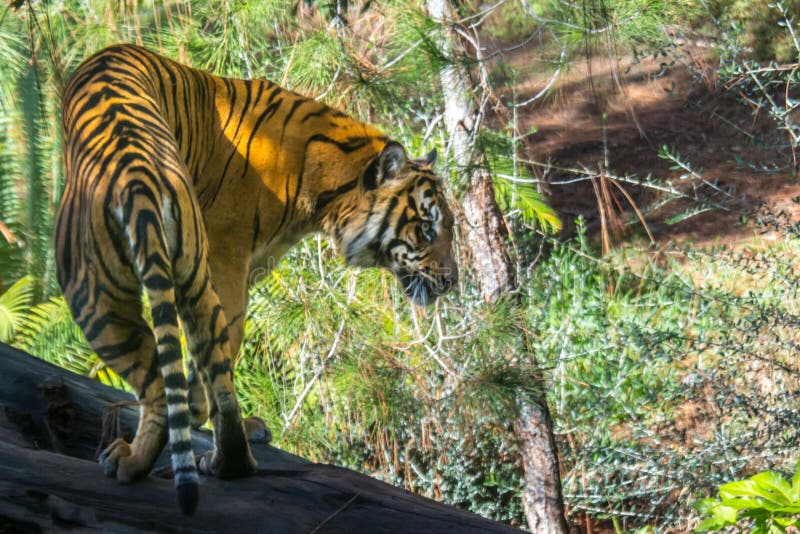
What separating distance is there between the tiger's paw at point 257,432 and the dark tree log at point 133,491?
1.6 inches

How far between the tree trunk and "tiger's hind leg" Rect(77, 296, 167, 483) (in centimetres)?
197

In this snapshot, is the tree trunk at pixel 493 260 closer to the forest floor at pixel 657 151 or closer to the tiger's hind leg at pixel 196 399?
the tiger's hind leg at pixel 196 399

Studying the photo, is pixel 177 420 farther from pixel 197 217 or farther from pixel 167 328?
pixel 197 217

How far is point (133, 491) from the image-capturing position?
237 cm

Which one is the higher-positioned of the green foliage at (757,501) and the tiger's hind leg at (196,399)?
the tiger's hind leg at (196,399)

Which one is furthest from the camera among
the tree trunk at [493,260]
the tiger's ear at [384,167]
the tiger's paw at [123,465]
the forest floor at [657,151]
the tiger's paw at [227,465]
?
the forest floor at [657,151]

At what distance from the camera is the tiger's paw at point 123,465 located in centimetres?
238

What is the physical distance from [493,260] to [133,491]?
2365mm

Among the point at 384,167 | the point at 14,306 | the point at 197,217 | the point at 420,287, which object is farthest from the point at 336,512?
the point at 14,306

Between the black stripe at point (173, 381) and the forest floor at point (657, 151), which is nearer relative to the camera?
the black stripe at point (173, 381)

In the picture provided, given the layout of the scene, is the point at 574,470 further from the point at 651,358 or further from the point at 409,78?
the point at 409,78

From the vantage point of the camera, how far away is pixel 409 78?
4.12 metres

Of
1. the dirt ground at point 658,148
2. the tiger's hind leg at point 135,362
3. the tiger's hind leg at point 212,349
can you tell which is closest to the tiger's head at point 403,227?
the tiger's hind leg at point 212,349

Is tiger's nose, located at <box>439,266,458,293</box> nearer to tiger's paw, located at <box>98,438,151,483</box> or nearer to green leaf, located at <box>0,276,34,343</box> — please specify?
tiger's paw, located at <box>98,438,151,483</box>
